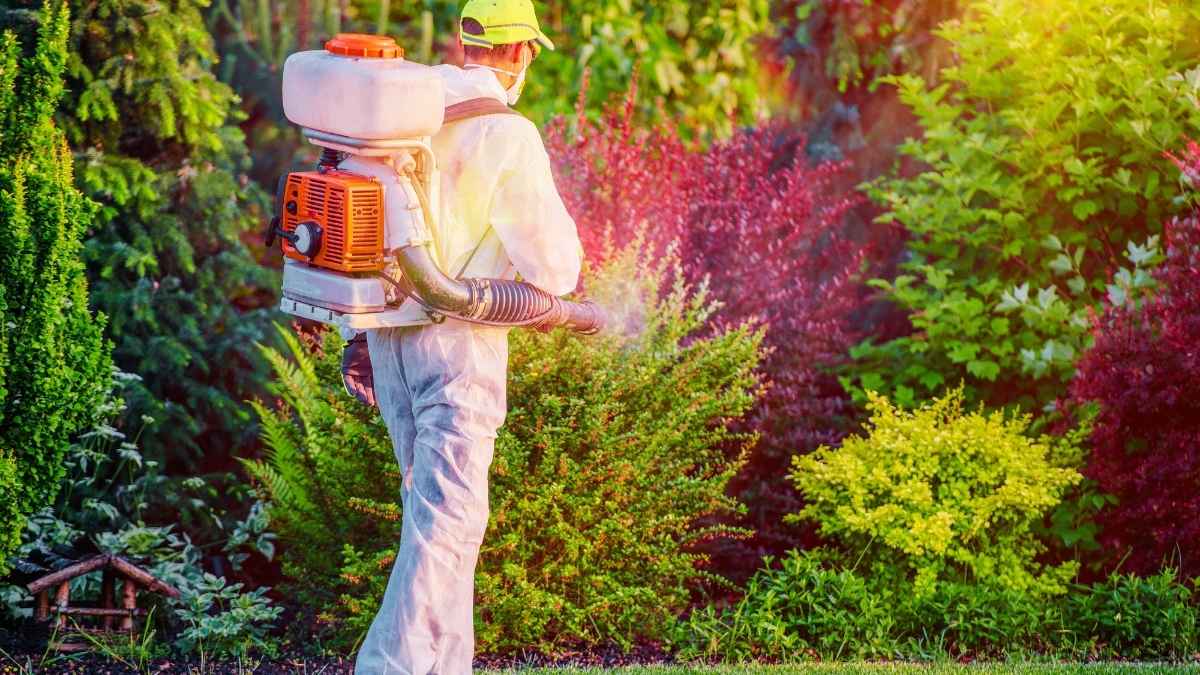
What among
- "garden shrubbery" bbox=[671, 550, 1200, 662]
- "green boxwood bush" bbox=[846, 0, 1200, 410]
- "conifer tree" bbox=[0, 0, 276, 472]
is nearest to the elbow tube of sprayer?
"garden shrubbery" bbox=[671, 550, 1200, 662]

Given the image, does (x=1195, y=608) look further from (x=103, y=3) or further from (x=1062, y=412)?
(x=103, y=3)

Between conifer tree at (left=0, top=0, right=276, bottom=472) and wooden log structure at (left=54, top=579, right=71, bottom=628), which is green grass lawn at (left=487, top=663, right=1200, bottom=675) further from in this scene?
conifer tree at (left=0, top=0, right=276, bottom=472)

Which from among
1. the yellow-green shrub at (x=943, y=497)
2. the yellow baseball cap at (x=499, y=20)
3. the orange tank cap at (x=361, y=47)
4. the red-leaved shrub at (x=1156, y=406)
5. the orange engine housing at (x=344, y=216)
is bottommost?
the yellow-green shrub at (x=943, y=497)

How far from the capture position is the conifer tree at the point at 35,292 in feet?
17.0

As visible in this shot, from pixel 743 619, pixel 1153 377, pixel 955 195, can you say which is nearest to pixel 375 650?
pixel 743 619

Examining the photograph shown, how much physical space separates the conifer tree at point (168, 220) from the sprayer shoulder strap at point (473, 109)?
9.41ft

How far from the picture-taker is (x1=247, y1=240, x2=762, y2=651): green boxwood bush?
5.54 m

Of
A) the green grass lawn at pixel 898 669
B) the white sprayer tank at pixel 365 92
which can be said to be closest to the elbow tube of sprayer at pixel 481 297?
the white sprayer tank at pixel 365 92

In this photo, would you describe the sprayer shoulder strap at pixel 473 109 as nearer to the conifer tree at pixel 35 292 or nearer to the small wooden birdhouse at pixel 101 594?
the conifer tree at pixel 35 292

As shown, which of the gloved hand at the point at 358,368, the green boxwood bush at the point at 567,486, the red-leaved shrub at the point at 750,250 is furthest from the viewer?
the red-leaved shrub at the point at 750,250

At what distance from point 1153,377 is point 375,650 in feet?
10.7

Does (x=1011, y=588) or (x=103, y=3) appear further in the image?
(x=103, y=3)

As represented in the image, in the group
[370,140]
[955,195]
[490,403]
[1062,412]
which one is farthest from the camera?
[955,195]

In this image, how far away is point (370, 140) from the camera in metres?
3.92
